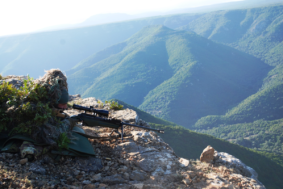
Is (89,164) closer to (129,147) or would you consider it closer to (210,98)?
(129,147)

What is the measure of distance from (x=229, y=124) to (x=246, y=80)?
8217 centimetres

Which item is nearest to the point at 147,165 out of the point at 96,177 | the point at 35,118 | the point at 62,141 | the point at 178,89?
the point at 96,177

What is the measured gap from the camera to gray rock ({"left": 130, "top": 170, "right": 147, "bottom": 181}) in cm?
585

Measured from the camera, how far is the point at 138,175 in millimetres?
5969

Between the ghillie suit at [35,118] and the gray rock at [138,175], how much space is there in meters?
1.97

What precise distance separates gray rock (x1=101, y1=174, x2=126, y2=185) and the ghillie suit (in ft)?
4.52

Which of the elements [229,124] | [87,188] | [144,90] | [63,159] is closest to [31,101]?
[63,159]

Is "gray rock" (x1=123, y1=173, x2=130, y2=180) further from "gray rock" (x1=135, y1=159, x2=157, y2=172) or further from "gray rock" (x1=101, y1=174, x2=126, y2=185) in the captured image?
"gray rock" (x1=135, y1=159, x2=157, y2=172)

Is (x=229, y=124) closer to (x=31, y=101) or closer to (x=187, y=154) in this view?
(x=187, y=154)

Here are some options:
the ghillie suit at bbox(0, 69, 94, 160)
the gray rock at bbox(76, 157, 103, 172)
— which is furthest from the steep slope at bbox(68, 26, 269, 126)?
the ghillie suit at bbox(0, 69, 94, 160)

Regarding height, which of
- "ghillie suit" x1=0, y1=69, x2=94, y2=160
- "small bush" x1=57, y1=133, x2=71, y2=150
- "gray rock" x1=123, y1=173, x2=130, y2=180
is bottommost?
"gray rock" x1=123, y1=173, x2=130, y2=180

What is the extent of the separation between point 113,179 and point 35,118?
2.78 meters

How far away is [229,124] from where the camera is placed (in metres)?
138

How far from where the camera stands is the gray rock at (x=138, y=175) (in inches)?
230
